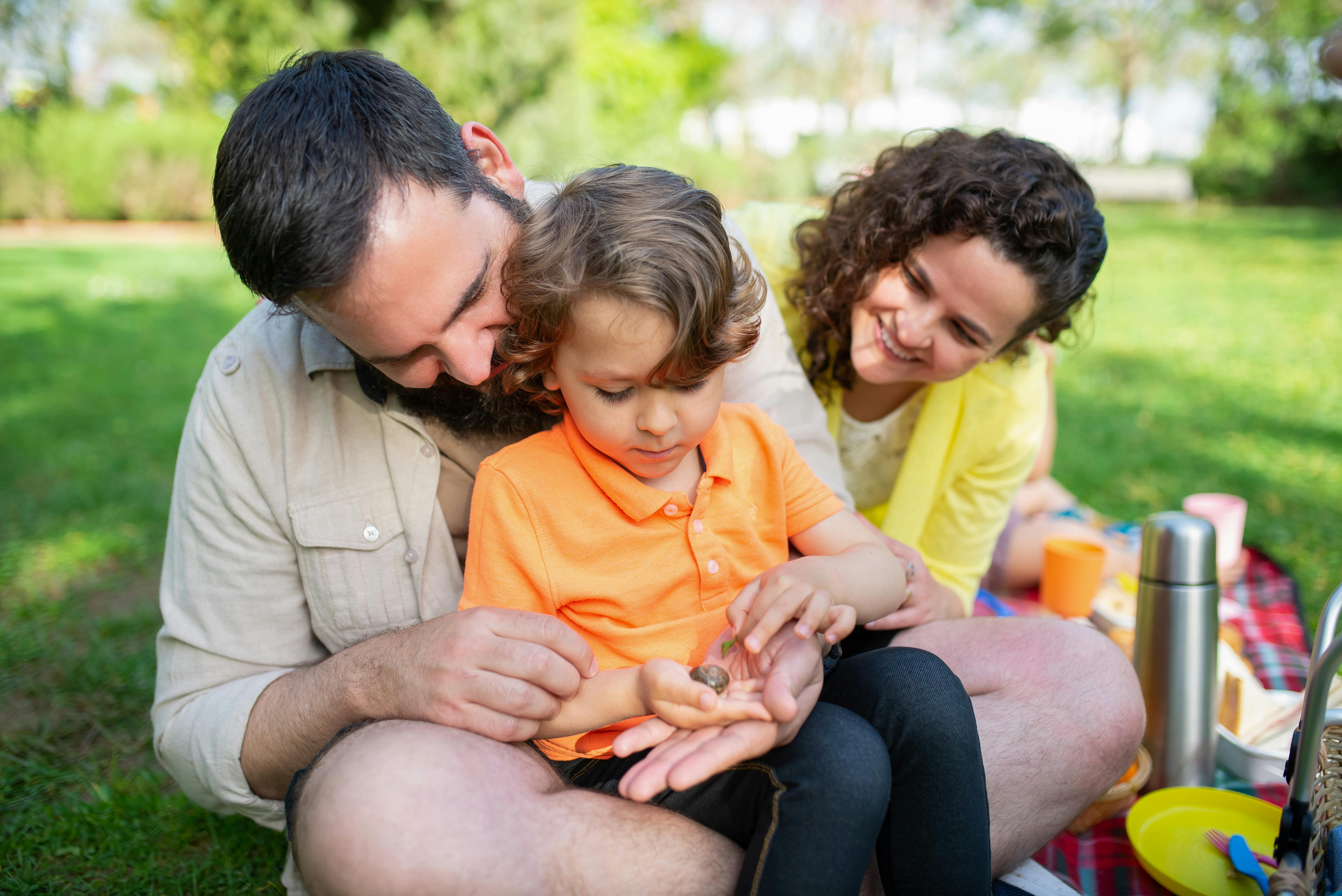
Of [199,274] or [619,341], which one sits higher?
[619,341]

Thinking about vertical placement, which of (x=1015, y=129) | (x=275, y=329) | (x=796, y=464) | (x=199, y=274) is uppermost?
(x=1015, y=129)

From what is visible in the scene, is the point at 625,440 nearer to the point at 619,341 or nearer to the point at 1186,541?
the point at 619,341

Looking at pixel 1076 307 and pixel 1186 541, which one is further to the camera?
pixel 1076 307

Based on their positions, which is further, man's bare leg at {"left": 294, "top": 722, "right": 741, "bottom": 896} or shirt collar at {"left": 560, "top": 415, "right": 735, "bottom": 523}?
shirt collar at {"left": 560, "top": 415, "right": 735, "bottom": 523}

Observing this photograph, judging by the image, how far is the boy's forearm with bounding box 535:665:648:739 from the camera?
1601 millimetres

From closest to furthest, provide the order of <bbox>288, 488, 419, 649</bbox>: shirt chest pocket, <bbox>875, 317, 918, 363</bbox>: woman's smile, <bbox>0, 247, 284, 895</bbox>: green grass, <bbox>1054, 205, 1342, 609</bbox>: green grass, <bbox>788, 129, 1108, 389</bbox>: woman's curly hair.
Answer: <bbox>288, 488, 419, 649</bbox>: shirt chest pocket < <bbox>0, 247, 284, 895</bbox>: green grass < <bbox>788, 129, 1108, 389</bbox>: woman's curly hair < <bbox>875, 317, 918, 363</bbox>: woman's smile < <bbox>1054, 205, 1342, 609</bbox>: green grass

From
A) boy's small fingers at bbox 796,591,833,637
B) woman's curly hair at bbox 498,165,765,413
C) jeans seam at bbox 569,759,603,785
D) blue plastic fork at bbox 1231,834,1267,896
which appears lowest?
blue plastic fork at bbox 1231,834,1267,896

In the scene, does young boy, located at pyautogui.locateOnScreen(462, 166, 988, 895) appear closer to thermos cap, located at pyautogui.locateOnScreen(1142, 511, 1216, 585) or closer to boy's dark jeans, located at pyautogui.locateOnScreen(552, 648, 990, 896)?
boy's dark jeans, located at pyautogui.locateOnScreen(552, 648, 990, 896)

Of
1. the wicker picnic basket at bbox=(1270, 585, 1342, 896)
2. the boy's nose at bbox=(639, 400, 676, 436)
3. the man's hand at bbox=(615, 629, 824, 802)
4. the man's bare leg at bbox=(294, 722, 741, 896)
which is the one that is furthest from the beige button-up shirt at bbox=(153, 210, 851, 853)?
the wicker picnic basket at bbox=(1270, 585, 1342, 896)

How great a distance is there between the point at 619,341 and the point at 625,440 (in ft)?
0.66

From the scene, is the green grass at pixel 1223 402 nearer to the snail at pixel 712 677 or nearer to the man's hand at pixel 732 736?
the man's hand at pixel 732 736

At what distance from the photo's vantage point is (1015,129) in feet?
9.91

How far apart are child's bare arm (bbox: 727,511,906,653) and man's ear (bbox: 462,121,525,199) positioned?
102 centimetres

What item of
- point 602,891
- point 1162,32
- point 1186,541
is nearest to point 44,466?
point 602,891
